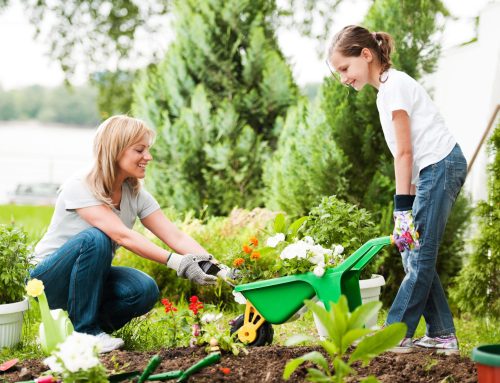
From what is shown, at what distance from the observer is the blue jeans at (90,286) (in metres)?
3.03

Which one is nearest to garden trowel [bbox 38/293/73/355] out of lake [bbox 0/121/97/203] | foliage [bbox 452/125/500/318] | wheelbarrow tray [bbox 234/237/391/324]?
wheelbarrow tray [bbox 234/237/391/324]

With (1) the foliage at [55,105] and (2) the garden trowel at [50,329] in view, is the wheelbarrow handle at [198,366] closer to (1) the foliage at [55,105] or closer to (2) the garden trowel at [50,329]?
(2) the garden trowel at [50,329]

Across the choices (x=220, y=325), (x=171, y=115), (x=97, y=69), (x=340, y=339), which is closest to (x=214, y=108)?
(x=171, y=115)

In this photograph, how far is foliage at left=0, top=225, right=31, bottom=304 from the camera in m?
3.21

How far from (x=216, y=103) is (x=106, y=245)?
11.9 ft

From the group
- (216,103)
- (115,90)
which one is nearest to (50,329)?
(216,103)

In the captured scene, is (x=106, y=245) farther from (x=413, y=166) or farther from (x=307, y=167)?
(x=307, y=167)

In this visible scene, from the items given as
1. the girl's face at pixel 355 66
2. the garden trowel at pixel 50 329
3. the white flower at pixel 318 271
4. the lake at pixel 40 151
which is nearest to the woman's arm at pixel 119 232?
the garden trowel at pixel 50 329

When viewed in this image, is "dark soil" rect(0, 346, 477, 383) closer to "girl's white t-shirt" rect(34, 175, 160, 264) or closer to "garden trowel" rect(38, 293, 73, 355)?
"garden trowel" rect(38, 293, 73, 355)

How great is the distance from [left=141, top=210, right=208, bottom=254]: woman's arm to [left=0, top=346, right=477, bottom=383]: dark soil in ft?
2.15

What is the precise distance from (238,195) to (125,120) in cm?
314

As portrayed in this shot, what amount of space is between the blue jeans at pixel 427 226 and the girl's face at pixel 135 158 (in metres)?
1.25

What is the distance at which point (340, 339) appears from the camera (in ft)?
6.20

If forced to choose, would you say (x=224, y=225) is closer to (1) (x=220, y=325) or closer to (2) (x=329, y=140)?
(2) (x=329, y=140)
